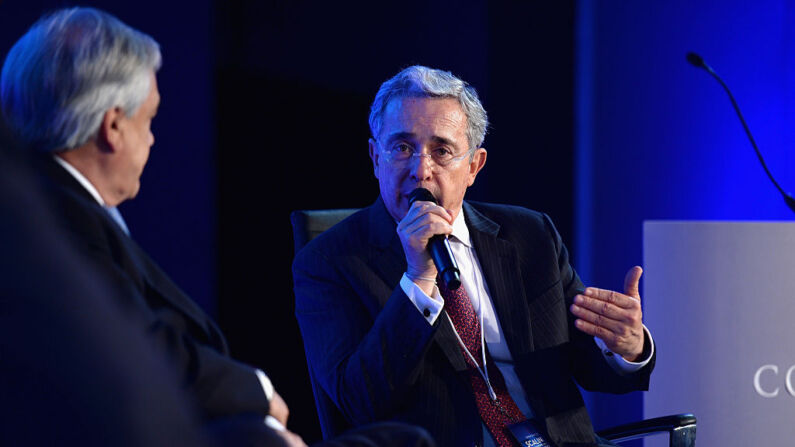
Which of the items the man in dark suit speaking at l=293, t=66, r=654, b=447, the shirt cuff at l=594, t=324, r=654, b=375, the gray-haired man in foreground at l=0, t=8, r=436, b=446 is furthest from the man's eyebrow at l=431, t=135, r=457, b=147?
the gray-haired man in foreground at l=0, t=8, r=436, b=446

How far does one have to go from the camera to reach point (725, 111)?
329 centimetres

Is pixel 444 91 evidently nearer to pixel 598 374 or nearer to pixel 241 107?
pixel 598 374

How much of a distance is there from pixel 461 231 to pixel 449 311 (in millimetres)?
244

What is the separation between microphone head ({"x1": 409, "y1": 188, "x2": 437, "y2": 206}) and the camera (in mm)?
1672

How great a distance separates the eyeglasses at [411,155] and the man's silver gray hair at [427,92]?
0.24ft

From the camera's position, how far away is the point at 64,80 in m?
0.88

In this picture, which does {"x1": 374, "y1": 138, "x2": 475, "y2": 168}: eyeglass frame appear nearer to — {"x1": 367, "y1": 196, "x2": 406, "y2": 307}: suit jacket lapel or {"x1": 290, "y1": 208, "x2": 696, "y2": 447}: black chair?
{"x1": 367, "y1": 196, "x2": 406, "y2": 307}: suit jacket lapel

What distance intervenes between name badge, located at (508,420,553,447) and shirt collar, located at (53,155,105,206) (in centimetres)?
102

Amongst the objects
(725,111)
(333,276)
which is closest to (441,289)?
(333,276)

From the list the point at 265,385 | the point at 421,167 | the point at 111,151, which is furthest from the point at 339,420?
the point at 111,151

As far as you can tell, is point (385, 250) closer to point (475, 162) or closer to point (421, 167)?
point (421, 167)

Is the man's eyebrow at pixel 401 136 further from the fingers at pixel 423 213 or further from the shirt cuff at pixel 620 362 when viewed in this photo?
the shirt cuff at pixel 620 362

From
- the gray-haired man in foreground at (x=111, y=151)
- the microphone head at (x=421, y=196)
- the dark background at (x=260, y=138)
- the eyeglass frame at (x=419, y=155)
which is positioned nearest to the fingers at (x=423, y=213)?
the microphone head at (x=421, y=196)

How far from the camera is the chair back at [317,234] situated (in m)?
1.69
